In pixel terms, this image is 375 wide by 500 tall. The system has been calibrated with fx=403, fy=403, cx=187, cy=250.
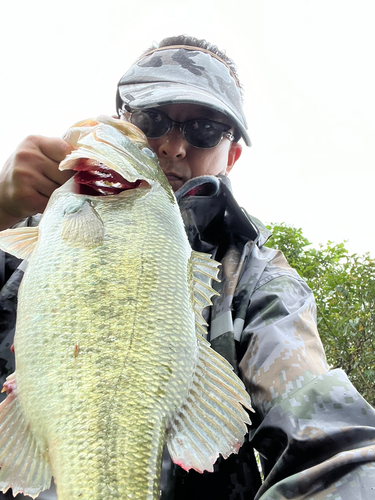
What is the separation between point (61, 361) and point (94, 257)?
0.35 meters

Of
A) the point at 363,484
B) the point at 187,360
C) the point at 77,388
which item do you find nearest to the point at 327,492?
the point at 363,484

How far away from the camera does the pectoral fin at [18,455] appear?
40.4 inches

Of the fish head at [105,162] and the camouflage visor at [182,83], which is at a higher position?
the camouflage visor at [182,83]

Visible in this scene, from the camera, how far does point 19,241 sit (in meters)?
1.43

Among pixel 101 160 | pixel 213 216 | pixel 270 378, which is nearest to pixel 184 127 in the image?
pixel 213 216

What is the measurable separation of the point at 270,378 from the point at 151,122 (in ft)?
5.19

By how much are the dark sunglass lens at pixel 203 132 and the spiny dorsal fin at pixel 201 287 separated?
1.10 metres

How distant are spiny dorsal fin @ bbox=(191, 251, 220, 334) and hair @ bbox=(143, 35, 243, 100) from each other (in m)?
1.96

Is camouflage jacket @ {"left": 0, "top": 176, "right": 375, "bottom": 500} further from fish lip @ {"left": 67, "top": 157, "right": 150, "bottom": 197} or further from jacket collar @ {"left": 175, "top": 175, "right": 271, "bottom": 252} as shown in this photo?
fish lip @ {"left": 67, "top": 157, "right": 150, "bottom": 197}

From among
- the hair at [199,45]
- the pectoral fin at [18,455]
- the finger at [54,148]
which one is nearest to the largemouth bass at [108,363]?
the pectoral fin at [18,455]

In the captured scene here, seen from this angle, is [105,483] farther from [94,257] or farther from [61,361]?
[94,257]

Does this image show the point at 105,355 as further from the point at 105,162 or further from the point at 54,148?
the point at 54,148

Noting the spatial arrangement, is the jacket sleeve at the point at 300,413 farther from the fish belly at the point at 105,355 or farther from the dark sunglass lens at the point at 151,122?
the dark sunglass lens at the point at 151,122

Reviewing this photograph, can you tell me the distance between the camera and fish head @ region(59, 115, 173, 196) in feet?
4.96
